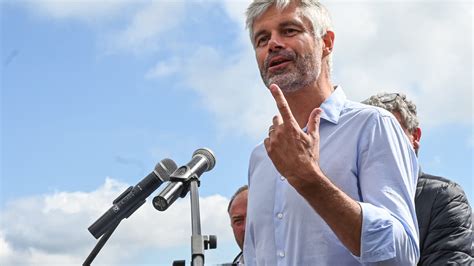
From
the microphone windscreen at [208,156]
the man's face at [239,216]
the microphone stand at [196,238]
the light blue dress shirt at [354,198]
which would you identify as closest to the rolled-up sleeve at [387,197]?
the light blue dress shirt at [354,198]

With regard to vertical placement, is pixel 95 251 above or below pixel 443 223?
above

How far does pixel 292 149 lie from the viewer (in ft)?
6.88

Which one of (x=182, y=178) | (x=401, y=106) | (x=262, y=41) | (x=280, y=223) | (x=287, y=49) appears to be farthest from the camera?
(x=401, y=106)

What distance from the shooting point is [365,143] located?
2.37 metres

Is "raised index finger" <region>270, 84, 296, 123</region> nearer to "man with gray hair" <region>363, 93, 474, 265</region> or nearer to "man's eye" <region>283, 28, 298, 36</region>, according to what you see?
"man's eye" <region>283, 28, 298, 36</region>

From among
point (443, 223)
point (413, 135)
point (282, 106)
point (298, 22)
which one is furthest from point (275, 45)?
point (413, 135)

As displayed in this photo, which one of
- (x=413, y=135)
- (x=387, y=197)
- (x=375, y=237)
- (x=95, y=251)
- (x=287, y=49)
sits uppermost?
(x=413, y=135)

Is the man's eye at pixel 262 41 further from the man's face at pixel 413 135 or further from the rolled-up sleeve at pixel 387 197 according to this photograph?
the man's face at pixel 413 135

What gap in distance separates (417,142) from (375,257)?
2.07 m

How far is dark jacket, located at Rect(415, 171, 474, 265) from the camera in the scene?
3420 mm

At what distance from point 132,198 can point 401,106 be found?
5.59 ft

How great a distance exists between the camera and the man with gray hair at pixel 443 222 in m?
3.42

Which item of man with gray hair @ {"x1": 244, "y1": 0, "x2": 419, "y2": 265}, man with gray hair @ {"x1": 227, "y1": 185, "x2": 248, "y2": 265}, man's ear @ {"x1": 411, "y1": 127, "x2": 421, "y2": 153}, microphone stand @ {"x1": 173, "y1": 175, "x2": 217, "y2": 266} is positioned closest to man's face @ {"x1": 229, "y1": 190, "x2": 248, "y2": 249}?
man with gray hair @ {"x1": 227, "y1": 185, "x2": 248, "y2": 265}

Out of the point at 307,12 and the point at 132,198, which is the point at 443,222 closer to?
the point at 307,12
